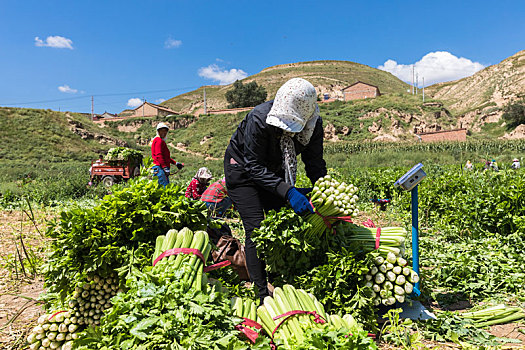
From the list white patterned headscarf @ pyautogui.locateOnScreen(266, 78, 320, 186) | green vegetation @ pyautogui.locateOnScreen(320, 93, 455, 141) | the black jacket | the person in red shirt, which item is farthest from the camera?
green vegetation @ pyautogui.locateOnScreen(320, 93, 455, 141)

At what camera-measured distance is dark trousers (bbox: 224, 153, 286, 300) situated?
283 cm

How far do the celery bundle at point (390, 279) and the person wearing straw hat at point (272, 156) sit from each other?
76 cm

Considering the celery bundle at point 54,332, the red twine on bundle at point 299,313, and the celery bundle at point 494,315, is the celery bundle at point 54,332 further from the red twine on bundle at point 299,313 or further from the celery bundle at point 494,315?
the celery bundle at point 494,315

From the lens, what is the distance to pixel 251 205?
2.88m

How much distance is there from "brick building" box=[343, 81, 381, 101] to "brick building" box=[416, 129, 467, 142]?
21.0 meters

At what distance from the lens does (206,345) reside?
1485mm

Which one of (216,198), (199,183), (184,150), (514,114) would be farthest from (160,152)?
(514,114)

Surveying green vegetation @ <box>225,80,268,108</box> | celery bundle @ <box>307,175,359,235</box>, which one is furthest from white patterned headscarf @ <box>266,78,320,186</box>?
→ green vegetation @ <box>225,80,268,108</box>

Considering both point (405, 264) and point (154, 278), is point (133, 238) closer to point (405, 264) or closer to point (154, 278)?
point (154, 278)

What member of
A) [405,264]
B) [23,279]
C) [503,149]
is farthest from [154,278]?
[503,149]

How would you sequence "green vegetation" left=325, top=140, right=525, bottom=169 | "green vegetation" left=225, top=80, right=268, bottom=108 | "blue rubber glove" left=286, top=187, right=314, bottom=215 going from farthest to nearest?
"green vegetation" left=225, top=80, right=268, bottom=108
"green vegetation" left=325, top=140, right=525, bottom=169
"blue rubber glove" left=286, top=187, right=314, bottom=215

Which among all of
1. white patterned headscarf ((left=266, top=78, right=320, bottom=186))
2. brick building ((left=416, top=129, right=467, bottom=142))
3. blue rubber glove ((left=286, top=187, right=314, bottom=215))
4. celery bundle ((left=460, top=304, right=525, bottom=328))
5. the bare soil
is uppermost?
brick building ((left=416, top=129, right=467, bottom=142))

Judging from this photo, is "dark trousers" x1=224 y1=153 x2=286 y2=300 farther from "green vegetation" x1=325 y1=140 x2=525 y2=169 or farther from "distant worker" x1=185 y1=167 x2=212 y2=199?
"green vegetation" x1=325 y1=140 x2=525 y2=169

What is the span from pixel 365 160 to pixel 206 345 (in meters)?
28.5
